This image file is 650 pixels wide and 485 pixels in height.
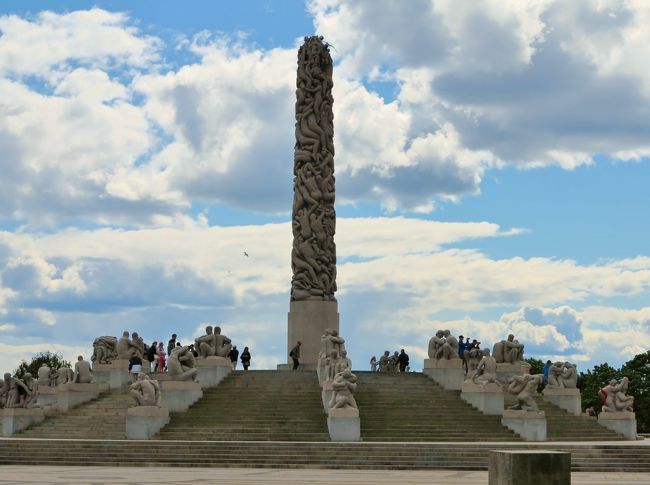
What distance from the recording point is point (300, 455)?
2612 cm

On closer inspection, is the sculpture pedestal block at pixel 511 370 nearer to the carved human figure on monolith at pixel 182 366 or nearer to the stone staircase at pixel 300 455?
the stone staircase at pixel 300 455

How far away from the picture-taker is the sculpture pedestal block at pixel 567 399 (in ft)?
114

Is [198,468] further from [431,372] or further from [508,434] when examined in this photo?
[431,372]

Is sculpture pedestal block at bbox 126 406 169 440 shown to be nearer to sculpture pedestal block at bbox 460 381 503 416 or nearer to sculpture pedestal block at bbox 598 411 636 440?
sculpture pedestal block at bbox 460 381 503 416

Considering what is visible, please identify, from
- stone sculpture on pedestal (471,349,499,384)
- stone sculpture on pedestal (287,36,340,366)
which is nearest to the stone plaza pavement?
stone sculpture on pedestal (471,349,499,384)

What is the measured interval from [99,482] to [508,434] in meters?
14.0

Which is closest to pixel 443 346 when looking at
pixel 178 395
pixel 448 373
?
pixel 448 373

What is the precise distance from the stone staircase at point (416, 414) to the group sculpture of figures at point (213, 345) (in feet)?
14.3

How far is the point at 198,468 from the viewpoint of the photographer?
25.5 meters

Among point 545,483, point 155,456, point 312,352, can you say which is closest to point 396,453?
point 155,456

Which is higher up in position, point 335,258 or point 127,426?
point 335,258

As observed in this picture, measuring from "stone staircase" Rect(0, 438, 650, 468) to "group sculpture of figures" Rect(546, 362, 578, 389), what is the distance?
26.0 feet

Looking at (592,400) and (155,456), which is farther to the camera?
(592,400)

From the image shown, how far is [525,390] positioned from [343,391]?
5.23m
